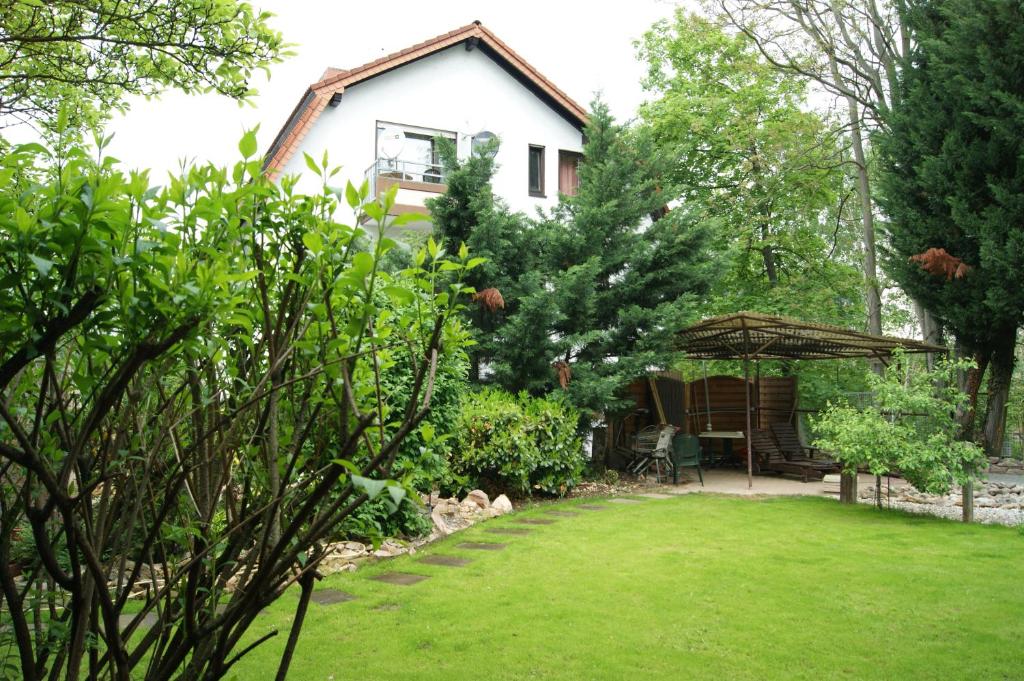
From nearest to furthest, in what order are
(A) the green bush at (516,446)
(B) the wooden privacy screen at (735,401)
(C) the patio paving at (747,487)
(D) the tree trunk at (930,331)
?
(A) the green bush at (516,446) → (C) the patio paving at (747,487) → (D) the tree trunk at (930,331) → (B) the wooden privacy screen at (735,401)

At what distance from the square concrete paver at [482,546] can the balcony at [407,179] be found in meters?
9.75

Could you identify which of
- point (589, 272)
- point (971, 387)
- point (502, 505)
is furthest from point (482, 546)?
point (971, 387)

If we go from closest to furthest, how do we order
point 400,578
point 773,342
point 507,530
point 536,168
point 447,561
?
point 400,578, point 447,561, point 507,530, point 773,342, point 536,168

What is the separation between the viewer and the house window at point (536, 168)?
749 inches

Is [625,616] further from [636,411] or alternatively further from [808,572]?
[636,411]

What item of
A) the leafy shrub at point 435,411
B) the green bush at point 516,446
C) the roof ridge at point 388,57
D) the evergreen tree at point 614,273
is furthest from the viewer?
the roof ridge at point 388,57

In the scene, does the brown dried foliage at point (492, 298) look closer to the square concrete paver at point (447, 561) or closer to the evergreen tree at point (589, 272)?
the evergreen tree at point (589, 272)

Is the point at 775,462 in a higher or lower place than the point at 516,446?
lower

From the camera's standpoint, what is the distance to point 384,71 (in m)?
16.9

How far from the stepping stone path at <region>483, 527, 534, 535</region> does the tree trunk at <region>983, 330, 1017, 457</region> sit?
12058 mm

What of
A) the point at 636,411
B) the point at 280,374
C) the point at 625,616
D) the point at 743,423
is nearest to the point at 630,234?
the point at 636,411

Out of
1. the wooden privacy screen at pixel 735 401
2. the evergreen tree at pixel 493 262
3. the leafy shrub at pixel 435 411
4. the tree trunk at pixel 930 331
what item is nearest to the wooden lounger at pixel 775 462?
the wooden privacy screen at pixel 735 401

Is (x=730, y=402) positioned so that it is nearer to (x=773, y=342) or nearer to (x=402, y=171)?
(x=773, y=342)

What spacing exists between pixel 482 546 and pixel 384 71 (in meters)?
12.8
